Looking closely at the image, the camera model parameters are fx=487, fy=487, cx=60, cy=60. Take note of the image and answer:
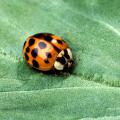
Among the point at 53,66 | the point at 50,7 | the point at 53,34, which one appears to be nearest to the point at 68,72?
the point at 53,66

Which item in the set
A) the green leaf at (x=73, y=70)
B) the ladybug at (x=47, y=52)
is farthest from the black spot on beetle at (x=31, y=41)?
the green leaf at (x=73, y=70)

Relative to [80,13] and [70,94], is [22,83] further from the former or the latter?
[80,13]

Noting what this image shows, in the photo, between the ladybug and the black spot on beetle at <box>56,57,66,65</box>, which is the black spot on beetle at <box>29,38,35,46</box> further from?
the black spot on beetle at <box>56,57,66,65</box>

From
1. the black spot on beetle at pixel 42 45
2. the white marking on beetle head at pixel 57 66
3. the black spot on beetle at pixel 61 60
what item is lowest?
the white marking on beetle head at pixel 57 66

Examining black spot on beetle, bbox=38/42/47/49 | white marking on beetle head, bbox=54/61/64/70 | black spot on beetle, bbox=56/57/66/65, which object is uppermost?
black spot on beetle, bbox=38/42/47/49

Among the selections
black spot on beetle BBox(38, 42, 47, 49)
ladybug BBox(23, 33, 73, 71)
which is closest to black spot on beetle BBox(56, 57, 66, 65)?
ladybug BBox(23, 33, 73, 71)

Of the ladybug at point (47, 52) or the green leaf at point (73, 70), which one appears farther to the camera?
the ladybug at point (47, 52)

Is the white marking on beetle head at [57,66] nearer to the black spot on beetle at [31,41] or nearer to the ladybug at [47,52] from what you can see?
the ladybug at [47,52]
